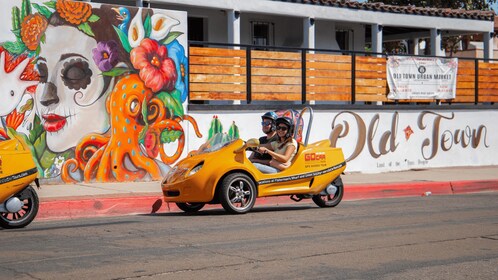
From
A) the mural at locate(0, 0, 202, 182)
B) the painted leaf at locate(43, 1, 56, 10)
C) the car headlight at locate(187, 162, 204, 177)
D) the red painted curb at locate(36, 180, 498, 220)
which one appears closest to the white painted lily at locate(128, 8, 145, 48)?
the mural at locate(0, 0, 202, 182)

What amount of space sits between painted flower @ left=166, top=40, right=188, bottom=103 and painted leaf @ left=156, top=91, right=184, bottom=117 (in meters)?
0.17

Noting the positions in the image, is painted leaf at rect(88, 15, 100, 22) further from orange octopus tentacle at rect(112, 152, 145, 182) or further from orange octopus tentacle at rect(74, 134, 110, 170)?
orange octopus tentacle at rect(112, 152, 145, 182)

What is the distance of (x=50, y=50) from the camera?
1552cm

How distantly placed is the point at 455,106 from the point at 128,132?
10068mm

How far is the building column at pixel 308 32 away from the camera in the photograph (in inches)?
958

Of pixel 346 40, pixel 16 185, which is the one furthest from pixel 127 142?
pixel 346 40

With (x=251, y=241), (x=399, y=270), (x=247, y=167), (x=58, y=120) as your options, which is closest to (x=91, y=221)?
(x=247, y=167)

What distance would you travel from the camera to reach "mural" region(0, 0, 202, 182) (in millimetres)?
15234

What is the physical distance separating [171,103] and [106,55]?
5.63ft

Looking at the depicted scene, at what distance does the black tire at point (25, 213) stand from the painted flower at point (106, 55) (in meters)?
5.46

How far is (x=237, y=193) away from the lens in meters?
12.3

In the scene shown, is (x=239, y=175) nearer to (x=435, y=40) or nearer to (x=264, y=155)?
(x=264, y=155)

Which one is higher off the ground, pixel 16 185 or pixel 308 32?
pixel 308 32

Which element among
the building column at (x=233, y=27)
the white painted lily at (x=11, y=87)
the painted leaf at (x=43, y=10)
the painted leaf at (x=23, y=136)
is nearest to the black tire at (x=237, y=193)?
the painted leaf at (x=23, y=136)
